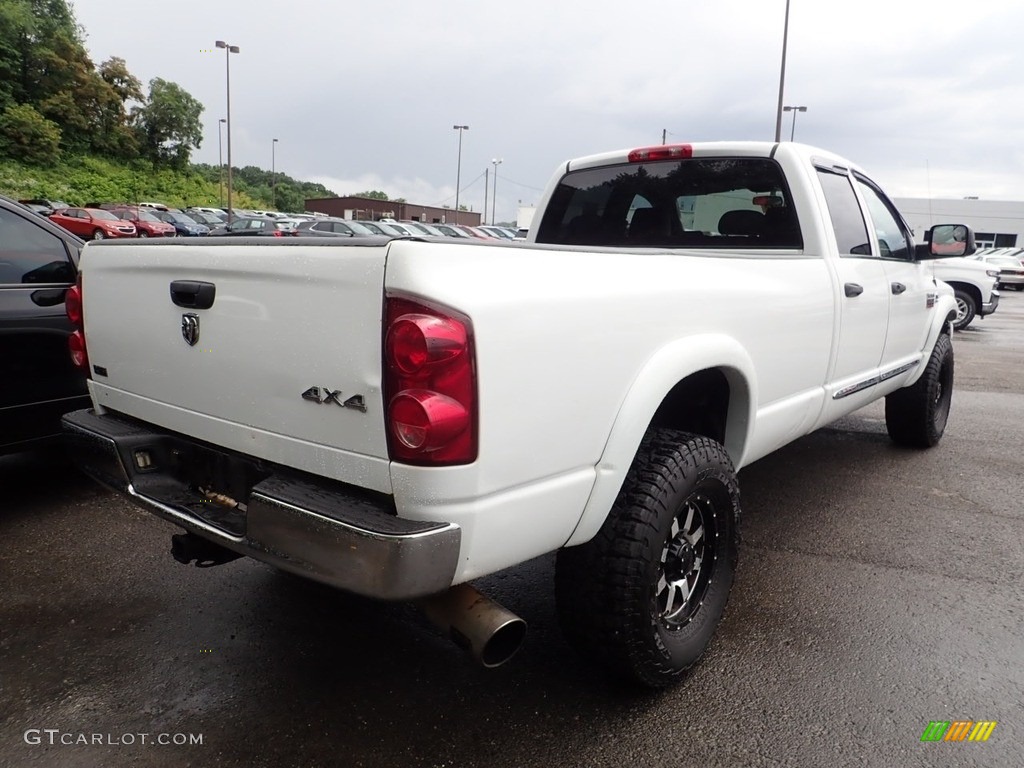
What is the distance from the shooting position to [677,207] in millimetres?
3961

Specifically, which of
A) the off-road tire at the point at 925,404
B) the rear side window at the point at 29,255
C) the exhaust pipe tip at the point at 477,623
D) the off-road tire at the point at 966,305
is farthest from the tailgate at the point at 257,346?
the off-road tire at the point at 966,305

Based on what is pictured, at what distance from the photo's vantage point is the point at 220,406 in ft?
7.27

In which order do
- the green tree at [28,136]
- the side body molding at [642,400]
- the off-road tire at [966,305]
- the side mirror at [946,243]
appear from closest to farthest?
the side body molding at [642,400]
the side mirror at [946,243]
the off-road tire at [966,305]
the green tree at [28,136]

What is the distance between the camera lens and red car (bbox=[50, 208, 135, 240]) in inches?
1051

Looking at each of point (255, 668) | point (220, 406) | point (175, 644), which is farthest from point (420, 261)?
point (175, 644)

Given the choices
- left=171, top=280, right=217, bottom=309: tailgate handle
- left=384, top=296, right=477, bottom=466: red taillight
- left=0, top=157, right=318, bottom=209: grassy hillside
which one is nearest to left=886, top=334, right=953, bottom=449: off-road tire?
left=384, top=296, right=477, bottom=466: red taillight

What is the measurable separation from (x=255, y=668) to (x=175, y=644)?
37cm

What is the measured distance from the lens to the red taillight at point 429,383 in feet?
5.61

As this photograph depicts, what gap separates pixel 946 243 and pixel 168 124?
64.5m

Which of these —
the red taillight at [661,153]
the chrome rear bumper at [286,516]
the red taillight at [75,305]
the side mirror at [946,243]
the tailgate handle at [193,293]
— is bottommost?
the chrome rear bumper at [286,516]

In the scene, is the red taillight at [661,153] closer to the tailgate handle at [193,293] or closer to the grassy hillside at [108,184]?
the tailgate handle at [193,293]

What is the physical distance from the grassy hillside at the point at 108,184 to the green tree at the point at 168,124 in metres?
1.56

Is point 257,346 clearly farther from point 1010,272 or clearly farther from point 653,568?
point 1010,272

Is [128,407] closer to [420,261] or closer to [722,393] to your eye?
[420,261]
